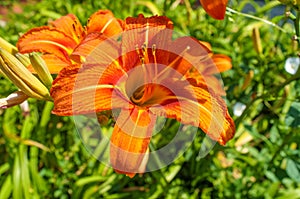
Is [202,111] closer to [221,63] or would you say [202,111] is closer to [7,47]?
[221,63]

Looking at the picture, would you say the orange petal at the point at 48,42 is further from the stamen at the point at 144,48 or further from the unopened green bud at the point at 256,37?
the unopened green bud at the point at 256,37

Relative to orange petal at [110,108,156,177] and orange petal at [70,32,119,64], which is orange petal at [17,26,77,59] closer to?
orange petal at [70,32,119,64]

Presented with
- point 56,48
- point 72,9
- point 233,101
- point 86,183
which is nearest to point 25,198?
point 86,183

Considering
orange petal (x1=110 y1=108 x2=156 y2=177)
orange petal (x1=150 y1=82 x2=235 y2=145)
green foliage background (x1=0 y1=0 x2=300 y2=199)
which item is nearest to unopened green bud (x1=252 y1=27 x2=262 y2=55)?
green foliage background (x1=0 y1=0 x2=300 y2=199)

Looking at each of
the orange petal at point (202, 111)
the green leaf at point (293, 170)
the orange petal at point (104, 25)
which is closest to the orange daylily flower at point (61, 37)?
the orange petal at point (104, 25)

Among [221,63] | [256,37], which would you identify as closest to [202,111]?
[221,63]

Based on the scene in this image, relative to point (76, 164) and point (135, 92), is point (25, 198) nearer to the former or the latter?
point (76, 164)
